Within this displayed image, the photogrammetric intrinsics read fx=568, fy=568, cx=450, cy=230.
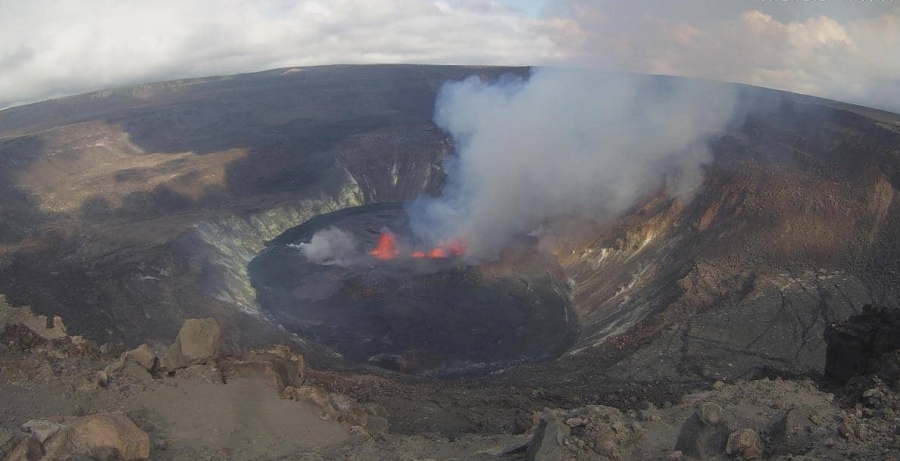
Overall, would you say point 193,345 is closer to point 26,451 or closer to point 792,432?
point 26,451

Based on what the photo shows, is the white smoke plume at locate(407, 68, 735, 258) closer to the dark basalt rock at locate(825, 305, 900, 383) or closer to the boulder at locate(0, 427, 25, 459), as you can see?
the dark basalt rock at locate(825, 305, 900, 383)

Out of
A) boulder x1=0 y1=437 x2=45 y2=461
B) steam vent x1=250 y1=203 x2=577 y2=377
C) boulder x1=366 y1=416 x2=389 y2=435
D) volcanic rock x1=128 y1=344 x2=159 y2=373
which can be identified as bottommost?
steam vent x1=250 y1=203 x2=577 y2=377

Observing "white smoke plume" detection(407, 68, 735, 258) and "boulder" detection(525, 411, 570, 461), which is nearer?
"boulder" detection(525, 411, 570, 461)

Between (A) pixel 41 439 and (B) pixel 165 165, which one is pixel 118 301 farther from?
(B) pixel 165 165

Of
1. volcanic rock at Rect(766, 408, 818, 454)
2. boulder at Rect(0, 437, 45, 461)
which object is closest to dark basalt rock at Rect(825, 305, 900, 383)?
volcanic rock at Rect(766, 408, 818, 454)

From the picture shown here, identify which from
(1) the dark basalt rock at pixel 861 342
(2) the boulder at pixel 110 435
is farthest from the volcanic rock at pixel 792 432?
(2) the boulder at pixel 110 435

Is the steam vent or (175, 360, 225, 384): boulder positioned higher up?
(175, 360, 225, 384): boulder

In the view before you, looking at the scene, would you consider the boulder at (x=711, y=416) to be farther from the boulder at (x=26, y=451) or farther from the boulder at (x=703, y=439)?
the boulder at (x=26, y=451)
